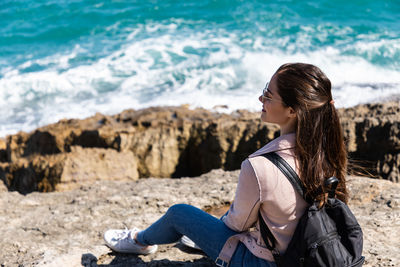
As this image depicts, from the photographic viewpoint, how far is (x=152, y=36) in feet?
48.7

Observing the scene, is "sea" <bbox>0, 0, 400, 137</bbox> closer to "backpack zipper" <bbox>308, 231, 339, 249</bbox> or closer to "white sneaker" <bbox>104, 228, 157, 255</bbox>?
"white sneaker" <bbox>104, 228, 157, 255</bbox>

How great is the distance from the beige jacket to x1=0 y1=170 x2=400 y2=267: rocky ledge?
0.94 meters

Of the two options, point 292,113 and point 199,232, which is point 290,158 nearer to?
point 292,113

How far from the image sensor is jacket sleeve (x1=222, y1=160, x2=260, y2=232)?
6.28 feet

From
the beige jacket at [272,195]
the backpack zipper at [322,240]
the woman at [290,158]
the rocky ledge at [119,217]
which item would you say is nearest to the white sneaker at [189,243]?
the rocky ledge at [119,217]

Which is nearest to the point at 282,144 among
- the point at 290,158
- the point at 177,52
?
the point at 290,158

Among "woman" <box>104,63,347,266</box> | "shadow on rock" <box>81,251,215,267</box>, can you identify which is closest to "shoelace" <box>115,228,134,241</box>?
"shadow on rock" <box>81,251,215,267</box>

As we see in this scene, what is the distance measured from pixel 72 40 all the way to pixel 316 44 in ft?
28.3

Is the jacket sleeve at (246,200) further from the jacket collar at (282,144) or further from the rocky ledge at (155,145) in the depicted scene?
the rocky ledge at (155,145)

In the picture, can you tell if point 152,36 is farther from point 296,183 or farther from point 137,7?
point 296,183

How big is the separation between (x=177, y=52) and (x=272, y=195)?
464 inches

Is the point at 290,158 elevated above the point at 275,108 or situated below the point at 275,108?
below

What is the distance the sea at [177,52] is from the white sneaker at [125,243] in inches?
202

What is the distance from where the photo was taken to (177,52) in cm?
1329
